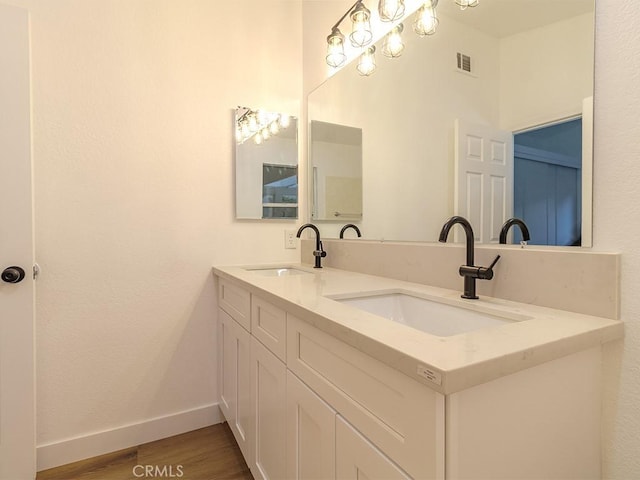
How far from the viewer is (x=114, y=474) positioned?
148 cm

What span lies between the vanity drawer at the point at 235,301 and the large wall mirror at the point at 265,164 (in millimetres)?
431

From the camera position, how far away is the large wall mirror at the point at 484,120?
855mm

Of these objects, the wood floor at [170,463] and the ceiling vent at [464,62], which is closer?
the ceiling vent at [464,62]

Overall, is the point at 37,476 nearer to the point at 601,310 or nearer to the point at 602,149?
the point at 601,310

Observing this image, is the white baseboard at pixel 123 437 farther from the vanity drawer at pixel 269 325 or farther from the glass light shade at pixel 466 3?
the glass light shade at pixel 466 3

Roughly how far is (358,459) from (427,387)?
287 millimetres

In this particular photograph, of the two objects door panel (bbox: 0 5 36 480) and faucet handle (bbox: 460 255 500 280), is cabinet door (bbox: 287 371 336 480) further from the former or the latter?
door panel (bbox: 0 5 36 480)

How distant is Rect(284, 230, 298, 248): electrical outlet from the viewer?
6.75 ft

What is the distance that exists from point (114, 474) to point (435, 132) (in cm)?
196

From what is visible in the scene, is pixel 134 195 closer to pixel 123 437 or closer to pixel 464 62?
pixel 123 437

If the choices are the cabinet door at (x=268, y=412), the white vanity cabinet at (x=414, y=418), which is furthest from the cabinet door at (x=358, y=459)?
the cabinet door at (x=268, y=412)

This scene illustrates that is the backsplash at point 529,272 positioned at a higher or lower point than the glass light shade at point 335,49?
lower

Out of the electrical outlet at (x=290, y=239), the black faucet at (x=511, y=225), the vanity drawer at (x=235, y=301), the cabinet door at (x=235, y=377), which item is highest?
the black faucet at (x=511, y=225)

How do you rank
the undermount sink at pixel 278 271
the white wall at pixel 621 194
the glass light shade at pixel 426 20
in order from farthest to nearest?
the undermount sink at pixel 278 271, the glass light shade at pixel 426 20, the white wall at pixel 621 194
